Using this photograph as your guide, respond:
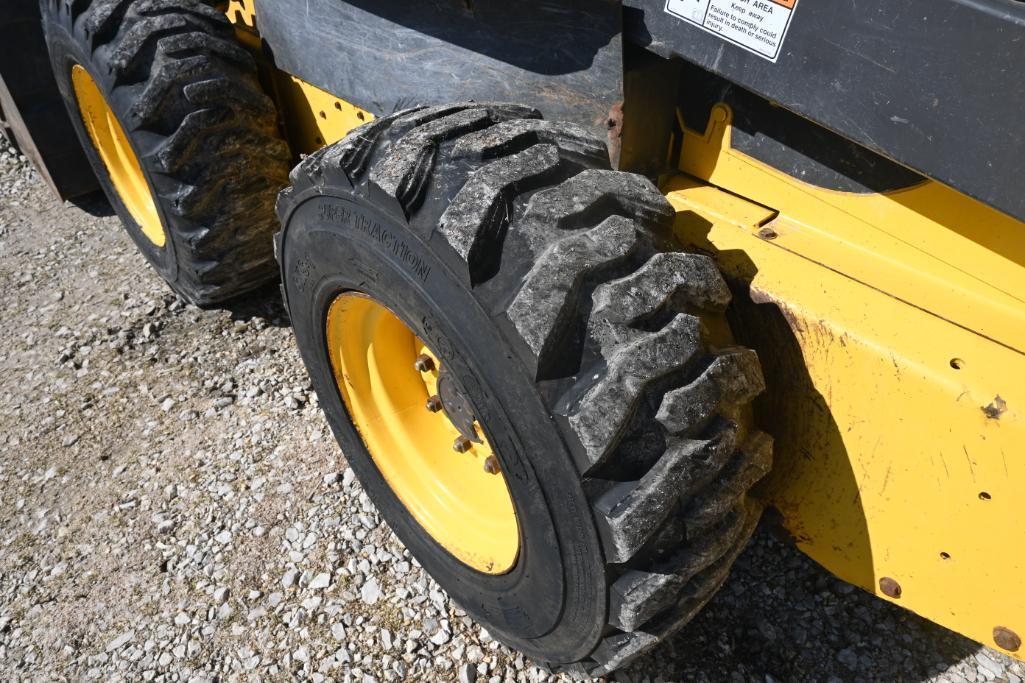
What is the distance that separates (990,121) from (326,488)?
2.09 metres

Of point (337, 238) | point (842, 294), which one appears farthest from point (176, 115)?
point (842, 294)

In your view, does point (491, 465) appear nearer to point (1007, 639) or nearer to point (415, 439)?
point (415, 439)

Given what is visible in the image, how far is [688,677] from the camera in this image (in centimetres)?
212

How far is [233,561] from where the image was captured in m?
2.49

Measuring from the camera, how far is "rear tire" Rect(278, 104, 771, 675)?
1417 mm

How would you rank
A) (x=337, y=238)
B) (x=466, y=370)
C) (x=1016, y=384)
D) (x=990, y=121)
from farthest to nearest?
(x=337, y=238) < (x=466, y=370) < (x=1016, y=384) < (x=990, y=121)

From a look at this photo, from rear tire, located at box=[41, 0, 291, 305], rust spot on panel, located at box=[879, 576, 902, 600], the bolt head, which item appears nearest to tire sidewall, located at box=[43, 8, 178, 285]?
rear tire, located at box=[41, 0, 291, 305]

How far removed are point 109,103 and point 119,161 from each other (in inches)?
33.7

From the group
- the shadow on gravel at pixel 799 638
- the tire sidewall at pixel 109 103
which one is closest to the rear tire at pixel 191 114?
the tire sidewall at pixel 109 103

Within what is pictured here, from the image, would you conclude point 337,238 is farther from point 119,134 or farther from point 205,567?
point 119,134

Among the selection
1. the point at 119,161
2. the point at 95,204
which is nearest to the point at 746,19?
the point at 119,161

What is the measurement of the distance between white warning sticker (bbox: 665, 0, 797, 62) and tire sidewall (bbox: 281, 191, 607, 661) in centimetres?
63

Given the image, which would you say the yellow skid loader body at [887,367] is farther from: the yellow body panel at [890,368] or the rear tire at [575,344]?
the rear tire at [575,344]

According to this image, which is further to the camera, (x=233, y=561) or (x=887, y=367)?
(x=233, y=561)
